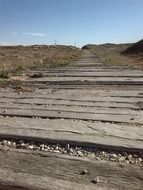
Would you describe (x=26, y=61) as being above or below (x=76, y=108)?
above

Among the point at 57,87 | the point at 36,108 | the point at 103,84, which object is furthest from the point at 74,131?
the point at 103,84

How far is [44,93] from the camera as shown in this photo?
7137mm

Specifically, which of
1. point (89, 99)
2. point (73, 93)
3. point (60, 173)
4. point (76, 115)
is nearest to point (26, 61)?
point (73, 93)

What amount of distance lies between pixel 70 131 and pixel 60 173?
3.76 ft

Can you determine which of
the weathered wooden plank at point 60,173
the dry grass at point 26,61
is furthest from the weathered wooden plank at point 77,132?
the dry grass at point 26,61

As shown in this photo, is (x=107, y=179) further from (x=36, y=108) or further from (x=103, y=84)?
(x=103, y=84)

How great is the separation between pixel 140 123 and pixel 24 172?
1894 mm

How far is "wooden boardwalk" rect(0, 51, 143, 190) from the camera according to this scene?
2621 mm

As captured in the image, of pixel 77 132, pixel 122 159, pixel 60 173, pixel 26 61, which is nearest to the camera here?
pixel 60 173

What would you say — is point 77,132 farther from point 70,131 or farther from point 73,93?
point 73,93

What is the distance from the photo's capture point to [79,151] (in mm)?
3258

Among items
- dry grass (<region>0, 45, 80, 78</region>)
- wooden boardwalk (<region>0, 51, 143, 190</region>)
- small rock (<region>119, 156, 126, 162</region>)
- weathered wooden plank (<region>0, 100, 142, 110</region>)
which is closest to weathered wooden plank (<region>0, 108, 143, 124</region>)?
wooden boardwalk (<region>0, 51, 143, 190</region>)

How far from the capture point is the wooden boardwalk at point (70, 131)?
2.62m

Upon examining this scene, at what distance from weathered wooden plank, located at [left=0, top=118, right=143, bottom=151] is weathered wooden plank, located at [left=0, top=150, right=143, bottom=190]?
42cm
